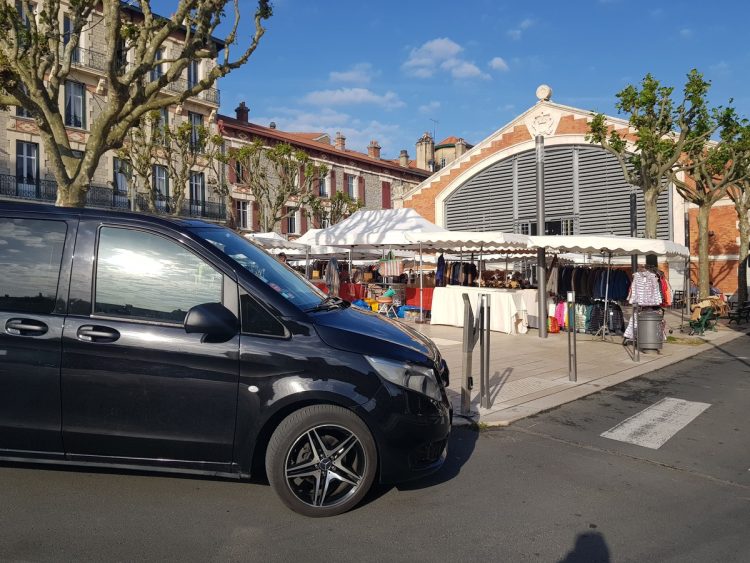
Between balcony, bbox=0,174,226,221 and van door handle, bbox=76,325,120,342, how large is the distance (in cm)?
2069

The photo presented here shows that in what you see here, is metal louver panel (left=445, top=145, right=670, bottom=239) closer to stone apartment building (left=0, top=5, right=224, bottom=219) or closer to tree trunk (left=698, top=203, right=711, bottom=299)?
tree trunk (left=698, top=203, right=711, bottom=299)

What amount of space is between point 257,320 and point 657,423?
4665 millimetres

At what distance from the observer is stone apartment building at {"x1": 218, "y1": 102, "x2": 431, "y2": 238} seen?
38.8m

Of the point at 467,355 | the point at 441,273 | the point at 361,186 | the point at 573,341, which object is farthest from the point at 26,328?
the point at 361,186

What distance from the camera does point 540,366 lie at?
372 inches

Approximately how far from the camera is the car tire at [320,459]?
11.5 feet

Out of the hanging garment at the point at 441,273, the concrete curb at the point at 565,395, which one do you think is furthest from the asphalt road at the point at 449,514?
the hanging garment at the point at 441,273

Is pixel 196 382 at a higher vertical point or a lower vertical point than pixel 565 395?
higher

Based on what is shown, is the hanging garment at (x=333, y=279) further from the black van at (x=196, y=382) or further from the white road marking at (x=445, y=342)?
the black van at (x=196, y=382)

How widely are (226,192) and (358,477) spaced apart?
3209 centimetres

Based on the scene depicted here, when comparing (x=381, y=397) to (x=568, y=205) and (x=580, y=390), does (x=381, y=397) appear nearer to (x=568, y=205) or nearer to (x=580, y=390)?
(x=580, y=390)

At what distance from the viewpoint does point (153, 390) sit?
11.5 feet

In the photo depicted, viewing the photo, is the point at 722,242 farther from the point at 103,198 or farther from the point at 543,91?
the point at 103,198

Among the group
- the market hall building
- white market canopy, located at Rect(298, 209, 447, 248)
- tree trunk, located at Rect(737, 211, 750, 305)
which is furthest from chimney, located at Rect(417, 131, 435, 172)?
white market canopy, located at Rect(298, 209, 447, 248)
